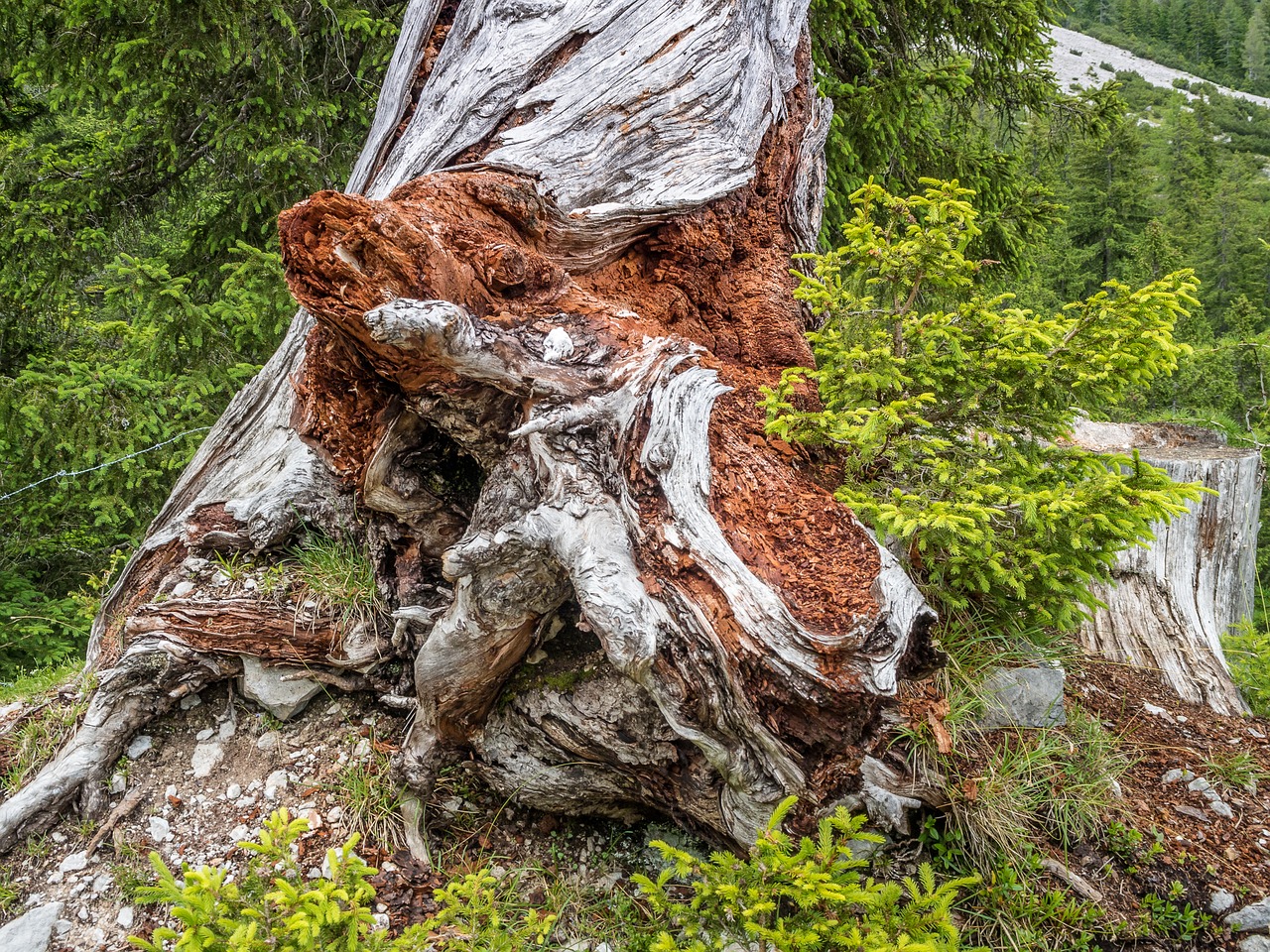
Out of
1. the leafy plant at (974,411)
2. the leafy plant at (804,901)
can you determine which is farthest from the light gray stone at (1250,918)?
the leafy plant at (804,901)

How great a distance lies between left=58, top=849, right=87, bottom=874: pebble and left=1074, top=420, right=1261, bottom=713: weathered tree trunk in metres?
5.31

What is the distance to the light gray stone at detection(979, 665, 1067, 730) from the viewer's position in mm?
3555

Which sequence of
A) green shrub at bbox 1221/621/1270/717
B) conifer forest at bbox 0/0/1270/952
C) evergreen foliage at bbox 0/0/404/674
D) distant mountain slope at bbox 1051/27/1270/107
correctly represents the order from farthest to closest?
distant mountain slope at bbox 1051/27/1270/107, evergreen foliage at bbox 0/0/404/674, green shrub at bbox 1221/621/1270/717, conifer forest at bbox 0/0/1270/952

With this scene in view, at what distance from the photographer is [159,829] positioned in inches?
128

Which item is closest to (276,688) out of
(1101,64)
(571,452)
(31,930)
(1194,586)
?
(31,930)

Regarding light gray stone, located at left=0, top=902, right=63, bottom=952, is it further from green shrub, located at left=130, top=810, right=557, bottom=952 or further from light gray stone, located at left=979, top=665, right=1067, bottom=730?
light gray stone, located at left=979, top=665, right=1067, bottom=730

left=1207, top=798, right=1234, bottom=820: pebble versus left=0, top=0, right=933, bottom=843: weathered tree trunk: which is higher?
left=0, top=0, right=933, bottom=843: weathered tree trunk

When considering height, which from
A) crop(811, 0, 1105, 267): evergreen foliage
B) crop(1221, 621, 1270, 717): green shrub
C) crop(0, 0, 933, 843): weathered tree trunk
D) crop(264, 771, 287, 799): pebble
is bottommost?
crop(1221, 621, 1270, 717): green shrub

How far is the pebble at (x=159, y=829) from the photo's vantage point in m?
3.23

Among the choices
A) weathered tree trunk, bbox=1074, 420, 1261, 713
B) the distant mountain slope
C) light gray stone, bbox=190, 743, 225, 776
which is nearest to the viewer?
light gray stone, bbox=190, 743, 225, 776

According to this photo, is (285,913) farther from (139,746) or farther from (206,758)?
(139,746)

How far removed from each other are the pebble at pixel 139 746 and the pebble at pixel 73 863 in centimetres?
43

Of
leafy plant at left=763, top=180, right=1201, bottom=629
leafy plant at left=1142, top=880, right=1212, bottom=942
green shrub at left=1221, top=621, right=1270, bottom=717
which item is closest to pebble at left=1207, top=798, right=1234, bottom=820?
leafy plant at left=1142, top=880, right=1212, bottom=942

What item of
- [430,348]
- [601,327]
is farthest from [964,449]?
[430,348]
